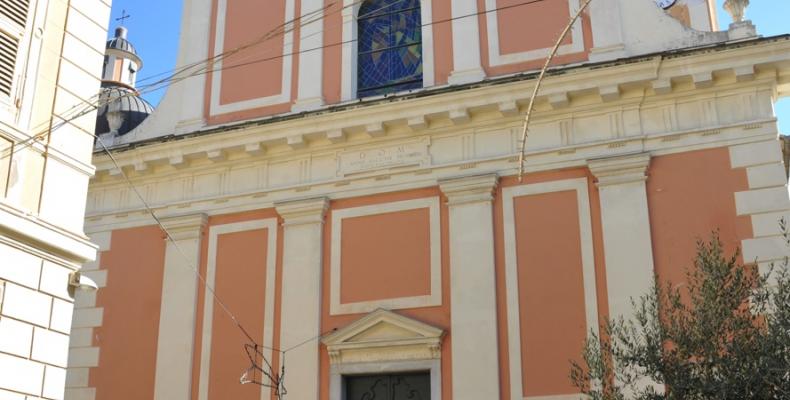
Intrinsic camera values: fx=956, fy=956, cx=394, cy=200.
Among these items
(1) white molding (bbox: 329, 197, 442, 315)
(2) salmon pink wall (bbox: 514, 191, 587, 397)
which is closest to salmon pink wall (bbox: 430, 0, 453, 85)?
(1) white molding (bbox: 329, 197, 442, 315)

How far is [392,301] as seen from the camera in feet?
41.9

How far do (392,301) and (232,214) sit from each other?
2967 mm

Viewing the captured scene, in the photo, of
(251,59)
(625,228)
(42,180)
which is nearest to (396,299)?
(625,228)

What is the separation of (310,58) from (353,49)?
2.25 feet

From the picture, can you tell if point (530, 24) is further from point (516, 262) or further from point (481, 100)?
point (516, 262)

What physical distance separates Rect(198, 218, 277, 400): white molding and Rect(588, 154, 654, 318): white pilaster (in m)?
4.64

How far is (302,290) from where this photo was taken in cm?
1325

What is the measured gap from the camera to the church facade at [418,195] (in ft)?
39.1

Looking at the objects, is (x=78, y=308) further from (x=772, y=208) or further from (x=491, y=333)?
(x=772, y=208)

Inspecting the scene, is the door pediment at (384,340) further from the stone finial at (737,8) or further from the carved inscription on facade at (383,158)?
the stone finial at (737,8)

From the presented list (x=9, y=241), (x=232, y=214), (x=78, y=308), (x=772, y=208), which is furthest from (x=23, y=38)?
(x=772, y=208)

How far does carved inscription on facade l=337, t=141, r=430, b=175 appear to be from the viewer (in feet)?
43.5

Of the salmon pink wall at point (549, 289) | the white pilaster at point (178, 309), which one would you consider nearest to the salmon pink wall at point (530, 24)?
the salmon pink wall at point (549, 289)

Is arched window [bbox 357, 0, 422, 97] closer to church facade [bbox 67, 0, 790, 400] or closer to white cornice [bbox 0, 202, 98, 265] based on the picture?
church facade [bbox 67, 0, 790, 400]
